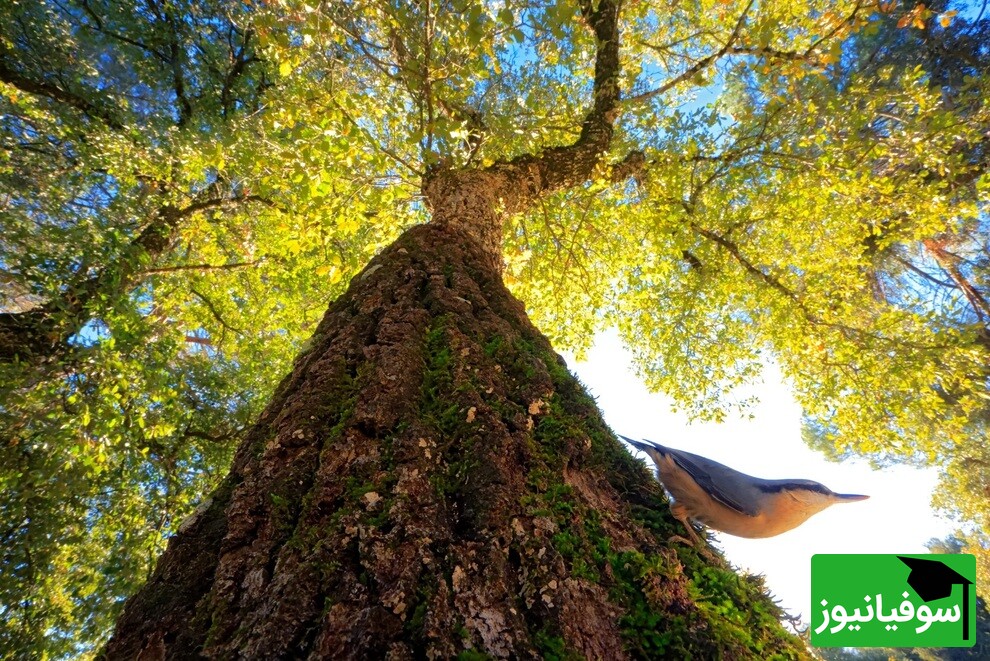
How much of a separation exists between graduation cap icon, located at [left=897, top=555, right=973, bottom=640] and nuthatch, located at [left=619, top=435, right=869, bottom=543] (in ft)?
7.05

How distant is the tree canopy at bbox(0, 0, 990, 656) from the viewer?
5.63m

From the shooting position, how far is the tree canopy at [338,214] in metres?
5.63

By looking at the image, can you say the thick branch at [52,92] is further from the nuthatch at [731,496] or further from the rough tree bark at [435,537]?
the nuthatch at [731,496]

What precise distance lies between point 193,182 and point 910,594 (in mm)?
12581

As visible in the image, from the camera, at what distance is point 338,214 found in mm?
5668

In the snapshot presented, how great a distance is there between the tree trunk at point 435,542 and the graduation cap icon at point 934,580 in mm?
2957

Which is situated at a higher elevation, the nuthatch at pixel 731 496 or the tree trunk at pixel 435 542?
the nuthatch at pixel 731 496

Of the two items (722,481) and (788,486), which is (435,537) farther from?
(788,486)

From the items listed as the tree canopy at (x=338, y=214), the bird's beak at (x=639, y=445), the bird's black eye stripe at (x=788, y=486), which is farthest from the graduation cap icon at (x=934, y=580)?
the tree canopy at (x=338, y=214)

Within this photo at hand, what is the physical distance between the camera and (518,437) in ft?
7.13

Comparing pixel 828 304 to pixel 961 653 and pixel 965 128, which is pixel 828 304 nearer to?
pixel 965 128
